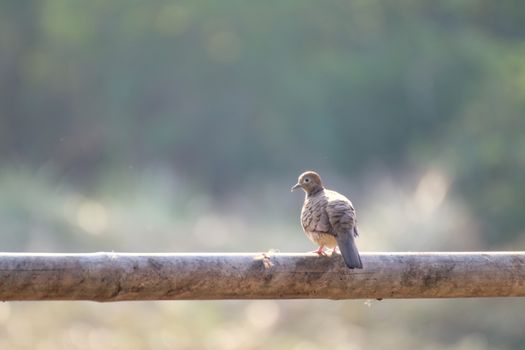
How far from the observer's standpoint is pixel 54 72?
24.4 metres

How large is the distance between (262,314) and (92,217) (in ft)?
11.6

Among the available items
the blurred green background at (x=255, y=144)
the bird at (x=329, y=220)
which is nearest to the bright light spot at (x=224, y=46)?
the blurred green background at (x=255, y=144)

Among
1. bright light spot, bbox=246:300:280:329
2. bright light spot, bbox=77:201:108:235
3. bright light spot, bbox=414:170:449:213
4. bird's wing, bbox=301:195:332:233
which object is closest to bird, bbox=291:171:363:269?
bird's wing, bbox=301:195:332:233

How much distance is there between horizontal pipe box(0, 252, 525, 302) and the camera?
372cm

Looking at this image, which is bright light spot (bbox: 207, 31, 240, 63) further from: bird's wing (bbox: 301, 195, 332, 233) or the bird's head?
bird's wing (bbox: 301, 195, 332, 233)

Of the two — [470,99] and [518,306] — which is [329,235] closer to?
[518,306]

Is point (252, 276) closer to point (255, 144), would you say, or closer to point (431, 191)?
point (431, 191)

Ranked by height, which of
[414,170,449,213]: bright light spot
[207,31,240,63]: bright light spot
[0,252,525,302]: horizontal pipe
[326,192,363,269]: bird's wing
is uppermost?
[207,31,240,63]: bright light spot

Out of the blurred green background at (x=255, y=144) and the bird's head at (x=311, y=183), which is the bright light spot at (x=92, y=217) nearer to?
the blurred green background at (x=255, y=144)

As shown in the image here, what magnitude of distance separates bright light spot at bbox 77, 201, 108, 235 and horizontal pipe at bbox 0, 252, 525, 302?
33.2ft

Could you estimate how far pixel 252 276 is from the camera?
13.1 feet

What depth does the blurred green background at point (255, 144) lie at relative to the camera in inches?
475

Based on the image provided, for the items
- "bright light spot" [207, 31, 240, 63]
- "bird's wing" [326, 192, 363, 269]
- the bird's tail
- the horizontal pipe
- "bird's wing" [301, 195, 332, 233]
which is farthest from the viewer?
"bright light spot" [207, 31, 240, 63]

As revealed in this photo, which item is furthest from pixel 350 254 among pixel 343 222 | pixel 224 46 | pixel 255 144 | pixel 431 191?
pixel 224 46
